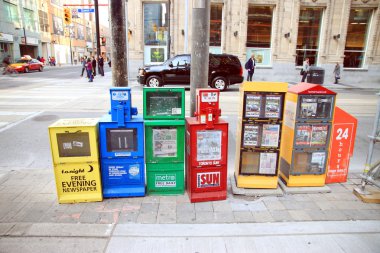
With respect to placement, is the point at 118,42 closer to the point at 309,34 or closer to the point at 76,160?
the point at 76,160

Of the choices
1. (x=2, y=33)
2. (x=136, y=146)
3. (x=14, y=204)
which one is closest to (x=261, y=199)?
(x=136, y=146)

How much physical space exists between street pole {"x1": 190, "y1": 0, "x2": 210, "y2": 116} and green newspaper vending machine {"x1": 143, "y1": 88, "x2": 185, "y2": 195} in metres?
0.60

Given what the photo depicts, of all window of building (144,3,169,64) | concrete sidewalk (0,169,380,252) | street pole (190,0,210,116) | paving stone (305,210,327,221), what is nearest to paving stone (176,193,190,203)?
concrete sidewalk (0,169,380,252)

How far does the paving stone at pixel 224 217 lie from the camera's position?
3.66 m

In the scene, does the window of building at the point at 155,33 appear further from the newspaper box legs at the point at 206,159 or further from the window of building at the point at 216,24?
the newspaper box legs at the point at 206,159

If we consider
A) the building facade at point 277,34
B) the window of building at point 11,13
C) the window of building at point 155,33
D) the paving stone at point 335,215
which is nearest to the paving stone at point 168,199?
the paving stone at point 335,215

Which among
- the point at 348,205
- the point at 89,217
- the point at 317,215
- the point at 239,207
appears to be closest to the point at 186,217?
the point at 239,207

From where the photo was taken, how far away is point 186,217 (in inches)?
147

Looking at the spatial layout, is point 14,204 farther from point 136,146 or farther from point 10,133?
point 10,133

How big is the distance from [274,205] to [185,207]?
132 cm

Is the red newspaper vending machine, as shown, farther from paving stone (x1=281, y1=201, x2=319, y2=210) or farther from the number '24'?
the number '24'

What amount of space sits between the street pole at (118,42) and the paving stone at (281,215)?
3196 mm

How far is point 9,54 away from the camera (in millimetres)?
38125

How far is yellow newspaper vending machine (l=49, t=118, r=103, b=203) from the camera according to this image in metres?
3.85
